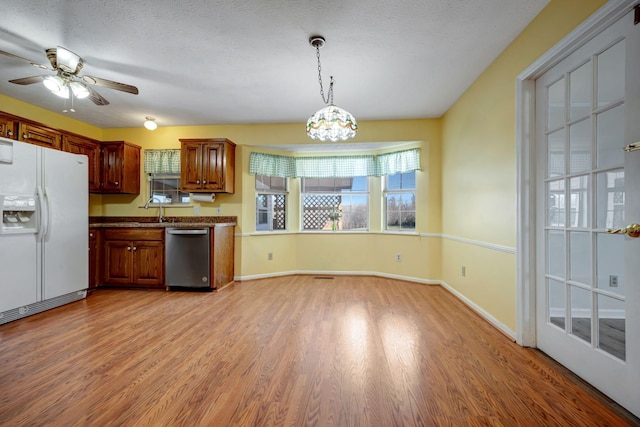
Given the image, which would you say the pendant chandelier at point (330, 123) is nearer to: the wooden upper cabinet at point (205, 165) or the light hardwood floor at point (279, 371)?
the light hardwood floor at point (279, 371)

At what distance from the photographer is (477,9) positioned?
6.34 ft

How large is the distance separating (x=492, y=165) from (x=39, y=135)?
5.14m

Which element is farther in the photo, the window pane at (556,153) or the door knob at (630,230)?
the window pane at (556,153)

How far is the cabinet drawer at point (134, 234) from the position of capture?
3.85 meters

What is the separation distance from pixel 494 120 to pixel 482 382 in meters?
2.19

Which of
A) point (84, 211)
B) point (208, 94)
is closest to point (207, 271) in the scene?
point (84, 211)

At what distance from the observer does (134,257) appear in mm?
3891

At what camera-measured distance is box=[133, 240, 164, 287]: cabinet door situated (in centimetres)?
385

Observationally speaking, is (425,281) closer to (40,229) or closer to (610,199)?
(610,199)

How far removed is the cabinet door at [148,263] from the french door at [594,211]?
4297 mm

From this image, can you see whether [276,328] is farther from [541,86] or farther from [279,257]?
[541,86]

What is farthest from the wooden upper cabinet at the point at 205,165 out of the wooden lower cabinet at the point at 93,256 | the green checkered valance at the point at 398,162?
the green checkered valance at the point at 398,162

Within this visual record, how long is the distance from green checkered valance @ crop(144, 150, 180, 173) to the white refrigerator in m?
1.03

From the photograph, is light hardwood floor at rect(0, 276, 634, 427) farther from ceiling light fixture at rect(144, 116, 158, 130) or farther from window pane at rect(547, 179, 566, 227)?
ceiling light fixture at rect(144, 116, 158, 130)
